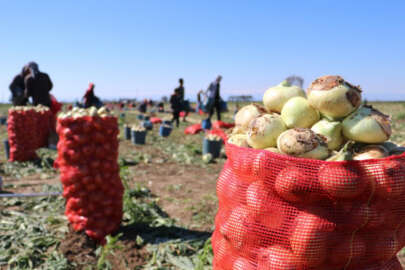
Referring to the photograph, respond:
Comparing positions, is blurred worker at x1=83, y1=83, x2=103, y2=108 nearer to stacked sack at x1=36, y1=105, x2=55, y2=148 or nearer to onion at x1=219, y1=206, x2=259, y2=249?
stacked sack at x1=36, y1=105, x2=55, y2=148

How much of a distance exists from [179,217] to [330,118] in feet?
11.0

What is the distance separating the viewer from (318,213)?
1.73 meters

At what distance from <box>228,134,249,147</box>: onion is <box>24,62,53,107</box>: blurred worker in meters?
8.96

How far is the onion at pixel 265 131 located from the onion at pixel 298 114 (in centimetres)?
6

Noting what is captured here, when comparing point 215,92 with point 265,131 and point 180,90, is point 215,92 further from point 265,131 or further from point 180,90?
point 265,131

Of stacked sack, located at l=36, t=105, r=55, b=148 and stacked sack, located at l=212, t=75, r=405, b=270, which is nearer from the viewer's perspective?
stacked sack, located at l=212, t=75, r=405, b=270

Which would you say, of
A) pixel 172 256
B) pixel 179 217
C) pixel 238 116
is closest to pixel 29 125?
pixel 179 217

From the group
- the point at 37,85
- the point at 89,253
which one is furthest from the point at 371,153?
the point at 37,85

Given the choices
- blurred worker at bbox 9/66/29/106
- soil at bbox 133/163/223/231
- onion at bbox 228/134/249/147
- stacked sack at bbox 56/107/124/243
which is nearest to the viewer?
onion at bbox 228/134/249/147

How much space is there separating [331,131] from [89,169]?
2.81 meters

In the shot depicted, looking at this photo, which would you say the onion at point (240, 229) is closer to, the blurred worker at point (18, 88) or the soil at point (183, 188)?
the soil at point (183, 188)

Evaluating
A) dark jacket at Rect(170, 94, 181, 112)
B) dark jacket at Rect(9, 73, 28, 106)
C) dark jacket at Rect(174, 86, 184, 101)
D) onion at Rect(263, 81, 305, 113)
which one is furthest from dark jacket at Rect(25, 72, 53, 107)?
onion at Rect(263, 81, 305, 113)

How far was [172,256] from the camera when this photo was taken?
3543mm

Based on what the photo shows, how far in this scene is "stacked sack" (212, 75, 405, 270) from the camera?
5.50 ft
